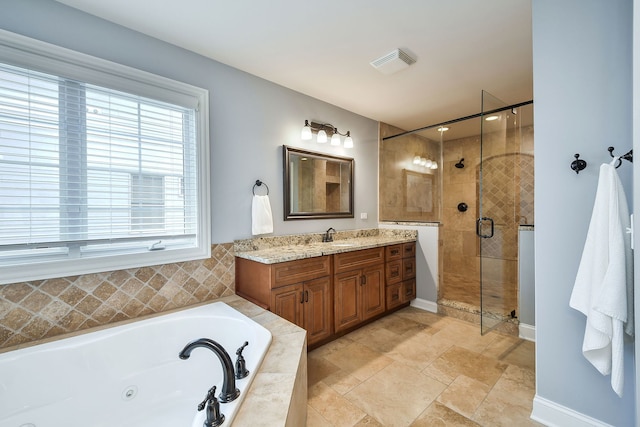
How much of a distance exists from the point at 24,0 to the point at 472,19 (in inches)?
107

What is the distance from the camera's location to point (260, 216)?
244 centimetres

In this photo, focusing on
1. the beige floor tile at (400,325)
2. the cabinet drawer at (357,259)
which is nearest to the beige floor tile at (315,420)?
the cabinet drawer at (357,259)

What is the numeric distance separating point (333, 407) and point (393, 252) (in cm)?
178

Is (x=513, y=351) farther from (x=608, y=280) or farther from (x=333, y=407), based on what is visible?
(x=333, y=407)

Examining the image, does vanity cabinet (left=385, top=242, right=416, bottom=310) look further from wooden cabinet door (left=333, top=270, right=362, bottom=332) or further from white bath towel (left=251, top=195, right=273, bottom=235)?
white bath towel (left=251, top=195, right=273, bottom=235)

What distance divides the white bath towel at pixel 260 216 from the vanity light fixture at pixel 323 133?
0.86m

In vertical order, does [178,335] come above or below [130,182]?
below

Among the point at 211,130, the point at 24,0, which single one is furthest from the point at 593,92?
the point at 24,0

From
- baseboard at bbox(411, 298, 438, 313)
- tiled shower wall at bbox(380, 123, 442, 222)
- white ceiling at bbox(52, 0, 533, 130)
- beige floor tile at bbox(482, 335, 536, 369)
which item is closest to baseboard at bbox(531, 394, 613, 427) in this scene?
beige floor tile at bbox(482, 335, 536, 369)

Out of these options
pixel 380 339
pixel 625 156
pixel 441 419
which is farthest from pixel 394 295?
pixel 625 156

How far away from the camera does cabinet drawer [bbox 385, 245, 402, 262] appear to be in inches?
119

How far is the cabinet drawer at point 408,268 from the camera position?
3243 millimetres

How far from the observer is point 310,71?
2430mm

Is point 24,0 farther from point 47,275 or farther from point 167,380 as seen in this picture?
point 167,380
